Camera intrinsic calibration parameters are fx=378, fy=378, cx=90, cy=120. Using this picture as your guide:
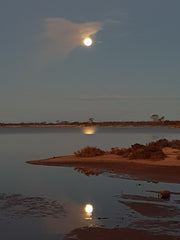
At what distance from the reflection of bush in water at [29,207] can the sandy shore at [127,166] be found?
25.5ft

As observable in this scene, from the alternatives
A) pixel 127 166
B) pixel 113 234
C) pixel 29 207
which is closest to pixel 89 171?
pixel 127 166

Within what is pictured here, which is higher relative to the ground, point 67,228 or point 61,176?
point 61,176

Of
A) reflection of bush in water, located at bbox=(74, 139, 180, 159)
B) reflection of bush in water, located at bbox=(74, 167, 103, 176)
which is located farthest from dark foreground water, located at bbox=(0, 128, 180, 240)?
reflection of bush in water, located at bbox=(74, 139, 180, 159)

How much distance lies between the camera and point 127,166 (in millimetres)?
25688

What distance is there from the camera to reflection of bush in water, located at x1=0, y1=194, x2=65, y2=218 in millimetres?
12641

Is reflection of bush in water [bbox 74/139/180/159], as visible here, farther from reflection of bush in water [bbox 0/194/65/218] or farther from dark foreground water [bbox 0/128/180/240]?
reflection of bush in water [bbox 0/194/65/218]

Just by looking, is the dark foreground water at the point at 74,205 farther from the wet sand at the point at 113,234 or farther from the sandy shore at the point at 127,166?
the sandy shore at the point at 127,166

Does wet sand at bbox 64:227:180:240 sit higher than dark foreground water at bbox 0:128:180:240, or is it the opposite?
dark foreground water at bbox 0:128:180:240

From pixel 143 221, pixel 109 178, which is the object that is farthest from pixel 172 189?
pixel 143 221

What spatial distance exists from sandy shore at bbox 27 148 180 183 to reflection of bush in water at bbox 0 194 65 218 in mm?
7763

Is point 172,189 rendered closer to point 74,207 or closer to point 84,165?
point 74,207

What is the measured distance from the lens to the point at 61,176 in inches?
866

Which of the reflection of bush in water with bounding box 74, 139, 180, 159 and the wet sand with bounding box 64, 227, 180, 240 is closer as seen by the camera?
the wet sand with bounding box 64, 227, 180, 240

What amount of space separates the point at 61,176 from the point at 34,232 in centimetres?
1129
